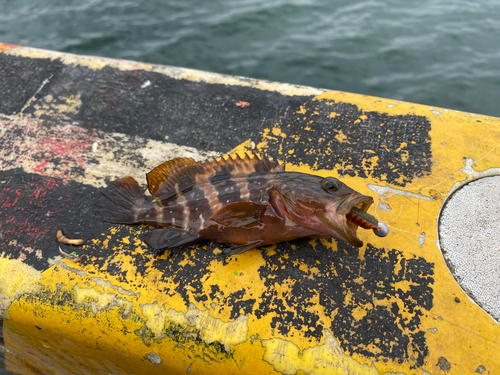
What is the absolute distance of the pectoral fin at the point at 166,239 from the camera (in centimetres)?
258

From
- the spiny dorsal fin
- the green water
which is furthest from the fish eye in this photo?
the green water

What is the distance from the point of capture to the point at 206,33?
7.95 meters

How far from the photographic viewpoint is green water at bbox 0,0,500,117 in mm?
6719

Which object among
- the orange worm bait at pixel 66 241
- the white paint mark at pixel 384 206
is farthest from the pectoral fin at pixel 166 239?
the white paint mark at pixel 384 206

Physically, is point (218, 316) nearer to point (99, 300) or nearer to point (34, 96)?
point (99, 300)

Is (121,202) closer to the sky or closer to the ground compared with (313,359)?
closer to the sky

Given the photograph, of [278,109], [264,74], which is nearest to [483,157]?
[278,109]

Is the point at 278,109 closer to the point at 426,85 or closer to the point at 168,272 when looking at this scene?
the point at 168,272

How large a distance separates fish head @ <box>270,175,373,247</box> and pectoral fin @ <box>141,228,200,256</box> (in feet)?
2.47

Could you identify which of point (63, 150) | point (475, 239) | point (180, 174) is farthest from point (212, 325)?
point (63, 150)

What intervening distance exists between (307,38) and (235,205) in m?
6.72

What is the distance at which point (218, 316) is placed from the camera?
2.32m

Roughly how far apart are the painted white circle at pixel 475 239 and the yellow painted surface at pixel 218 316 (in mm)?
83

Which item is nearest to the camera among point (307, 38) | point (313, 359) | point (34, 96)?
point (313, 359)
